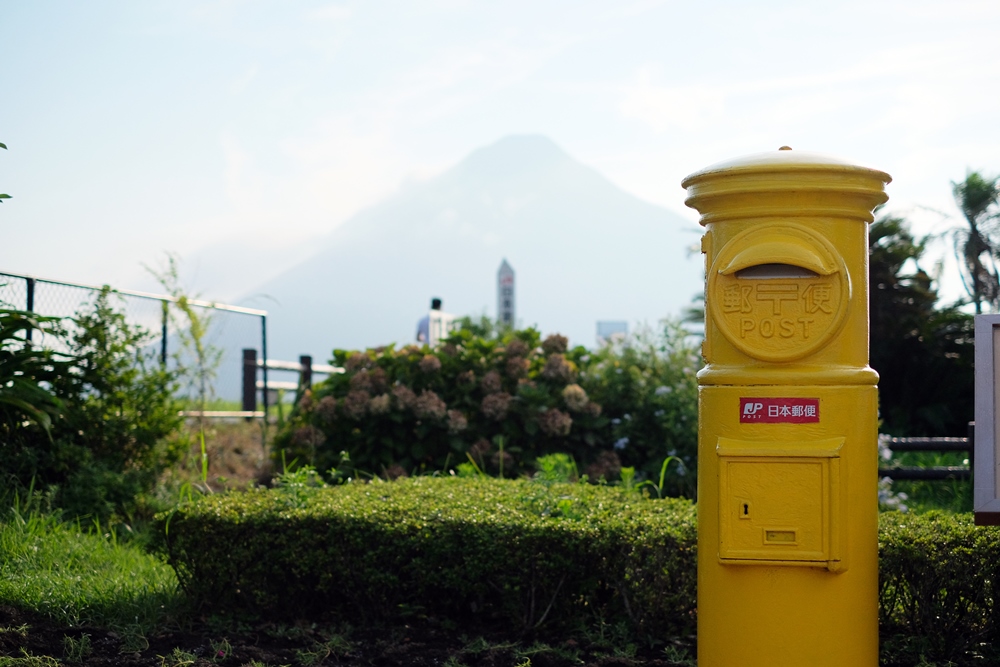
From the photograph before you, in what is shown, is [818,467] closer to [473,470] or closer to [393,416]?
[473,470]

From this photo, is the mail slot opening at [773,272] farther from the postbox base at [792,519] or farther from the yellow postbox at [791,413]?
the postbox base at [792,519]

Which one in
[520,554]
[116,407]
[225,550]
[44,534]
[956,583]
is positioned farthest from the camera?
[116,407]

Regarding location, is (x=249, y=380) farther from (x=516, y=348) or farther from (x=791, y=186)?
(x=791, y=186)

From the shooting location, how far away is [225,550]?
4.54m

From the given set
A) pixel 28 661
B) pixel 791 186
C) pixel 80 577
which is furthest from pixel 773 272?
pixel 80 577

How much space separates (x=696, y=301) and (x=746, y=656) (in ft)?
32.7

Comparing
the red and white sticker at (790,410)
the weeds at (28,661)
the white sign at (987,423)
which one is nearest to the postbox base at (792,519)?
the red and white sticker at (790,410)

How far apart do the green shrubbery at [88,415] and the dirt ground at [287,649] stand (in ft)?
7.48

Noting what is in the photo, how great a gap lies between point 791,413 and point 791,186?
29.3 inches

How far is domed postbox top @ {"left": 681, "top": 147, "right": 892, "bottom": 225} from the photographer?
314cm

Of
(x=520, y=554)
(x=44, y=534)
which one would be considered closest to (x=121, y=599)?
(x=44, y=534)

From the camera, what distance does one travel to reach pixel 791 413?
314 cm

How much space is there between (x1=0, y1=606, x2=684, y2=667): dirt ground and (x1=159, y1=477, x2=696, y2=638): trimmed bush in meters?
0.20

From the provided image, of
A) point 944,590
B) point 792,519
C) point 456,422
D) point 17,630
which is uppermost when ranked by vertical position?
point 456,422
